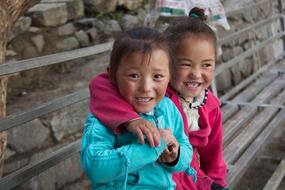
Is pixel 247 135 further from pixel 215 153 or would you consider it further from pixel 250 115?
pixel 215 153

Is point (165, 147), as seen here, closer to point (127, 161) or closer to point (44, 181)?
point (127, 161)

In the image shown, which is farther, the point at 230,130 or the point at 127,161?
the point at 230,130

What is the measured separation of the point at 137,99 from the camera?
1.55 meters

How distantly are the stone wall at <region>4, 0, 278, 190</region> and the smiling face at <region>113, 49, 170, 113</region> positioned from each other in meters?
1.70

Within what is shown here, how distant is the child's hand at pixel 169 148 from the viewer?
151 centimetres

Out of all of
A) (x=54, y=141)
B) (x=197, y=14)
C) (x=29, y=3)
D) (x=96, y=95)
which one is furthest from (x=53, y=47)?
(x=96, y=95)

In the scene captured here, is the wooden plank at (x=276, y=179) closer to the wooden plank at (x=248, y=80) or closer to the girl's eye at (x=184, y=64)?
the wooden plank at (x=248, y=80)

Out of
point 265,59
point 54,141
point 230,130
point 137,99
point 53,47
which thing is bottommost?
point 265,59

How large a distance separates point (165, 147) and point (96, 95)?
0.99 feet

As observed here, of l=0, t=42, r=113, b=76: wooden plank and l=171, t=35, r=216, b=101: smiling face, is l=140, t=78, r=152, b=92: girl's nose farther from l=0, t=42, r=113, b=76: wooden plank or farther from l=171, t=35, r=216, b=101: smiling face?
l=0, t=42, r=113, b=76: wooden plank

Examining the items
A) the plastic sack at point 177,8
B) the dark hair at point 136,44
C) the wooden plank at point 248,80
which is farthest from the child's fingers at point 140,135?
the wooden plank at point 248,80

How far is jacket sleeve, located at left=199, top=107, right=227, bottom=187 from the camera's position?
211 cm

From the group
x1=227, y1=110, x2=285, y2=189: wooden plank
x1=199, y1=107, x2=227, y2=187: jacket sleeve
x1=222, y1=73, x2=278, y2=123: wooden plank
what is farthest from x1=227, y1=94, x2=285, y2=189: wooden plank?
x1=199, y1=107, x2=227, y2=187: jacket sleeve

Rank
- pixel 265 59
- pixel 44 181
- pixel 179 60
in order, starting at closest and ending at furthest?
pixel 179 60
pixel 44 181
pixel 265 59
